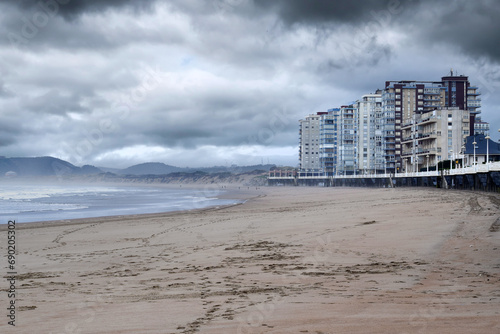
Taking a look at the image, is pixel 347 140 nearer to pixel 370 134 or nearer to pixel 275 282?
pixel 370 134

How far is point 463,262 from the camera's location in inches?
397

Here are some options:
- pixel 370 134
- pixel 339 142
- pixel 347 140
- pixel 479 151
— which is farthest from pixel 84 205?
pixel 339 142

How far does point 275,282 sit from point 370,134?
522 ft

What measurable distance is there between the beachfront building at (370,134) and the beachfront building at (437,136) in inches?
1771

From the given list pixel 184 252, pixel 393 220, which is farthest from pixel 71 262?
pixel 393 220

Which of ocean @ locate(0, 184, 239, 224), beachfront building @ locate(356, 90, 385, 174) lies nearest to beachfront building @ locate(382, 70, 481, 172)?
beachfront building @ locate(356, 90, 385, 174)

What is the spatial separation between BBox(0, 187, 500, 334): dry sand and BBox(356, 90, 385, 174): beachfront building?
145 meters

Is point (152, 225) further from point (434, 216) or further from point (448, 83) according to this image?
point (448, 83)

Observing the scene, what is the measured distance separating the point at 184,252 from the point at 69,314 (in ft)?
22.0

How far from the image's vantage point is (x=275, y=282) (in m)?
9.00

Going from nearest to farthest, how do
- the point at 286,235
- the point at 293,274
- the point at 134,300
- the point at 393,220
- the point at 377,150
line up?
1. the point at 134,300
2. the point at 293,274
3. the point at 286,235
4. the point at 393,220
5. the point at 377,150

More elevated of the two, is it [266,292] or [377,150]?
[377,150]

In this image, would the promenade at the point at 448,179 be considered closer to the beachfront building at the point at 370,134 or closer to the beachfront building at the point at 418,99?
the beachfront building at the point at 370,134

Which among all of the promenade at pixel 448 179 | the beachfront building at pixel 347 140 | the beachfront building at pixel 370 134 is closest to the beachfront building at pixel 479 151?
the promenade at pixel 448 179
